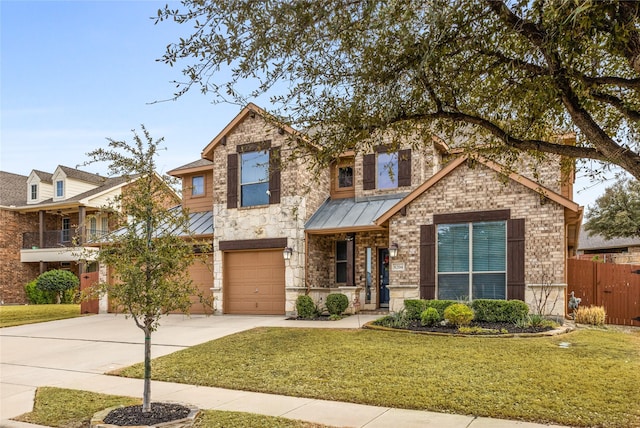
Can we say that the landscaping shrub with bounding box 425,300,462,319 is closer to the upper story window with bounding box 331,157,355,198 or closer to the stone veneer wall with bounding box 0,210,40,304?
the upper story window with bounding box 331,157,355,198

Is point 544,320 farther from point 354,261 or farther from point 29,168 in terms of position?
point 29,168

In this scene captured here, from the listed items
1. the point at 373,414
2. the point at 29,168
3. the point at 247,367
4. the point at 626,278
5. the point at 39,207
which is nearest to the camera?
the point at 373,414

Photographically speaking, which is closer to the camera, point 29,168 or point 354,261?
point 354,261

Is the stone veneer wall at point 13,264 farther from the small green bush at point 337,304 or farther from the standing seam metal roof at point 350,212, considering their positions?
the small green bush at point 337,304

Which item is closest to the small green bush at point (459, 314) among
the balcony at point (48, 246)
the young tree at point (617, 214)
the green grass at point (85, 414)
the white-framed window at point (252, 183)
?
the green grass at point (85, 414)

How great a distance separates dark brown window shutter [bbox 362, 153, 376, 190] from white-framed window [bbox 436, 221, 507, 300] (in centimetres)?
404

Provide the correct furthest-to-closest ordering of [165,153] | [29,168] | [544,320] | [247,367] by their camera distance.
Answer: [29,168] → [544,320] → [247,367] → [165,153]

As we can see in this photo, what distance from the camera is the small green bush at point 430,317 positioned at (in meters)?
13.1

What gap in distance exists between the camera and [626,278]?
15727 mm

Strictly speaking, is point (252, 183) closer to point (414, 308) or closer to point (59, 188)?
point (414, 308)

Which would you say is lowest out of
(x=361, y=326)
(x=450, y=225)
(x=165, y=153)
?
(x=361, y=326)

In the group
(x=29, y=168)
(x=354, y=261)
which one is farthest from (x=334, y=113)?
(x=29, y=168)

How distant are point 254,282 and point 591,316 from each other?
1054 centimetres

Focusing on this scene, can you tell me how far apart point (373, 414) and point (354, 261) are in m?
11.4
